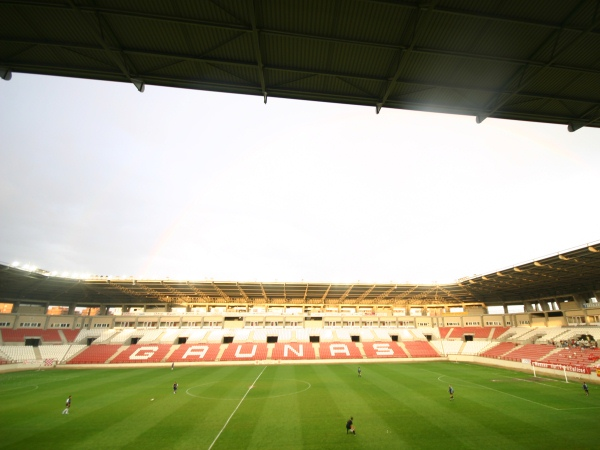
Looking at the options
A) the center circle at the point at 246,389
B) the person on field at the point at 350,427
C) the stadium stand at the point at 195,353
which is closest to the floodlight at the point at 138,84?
the person on field at the point at 350,427

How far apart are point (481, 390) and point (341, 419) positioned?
51.6 ft

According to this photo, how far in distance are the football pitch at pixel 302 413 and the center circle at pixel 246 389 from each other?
0.31 feet

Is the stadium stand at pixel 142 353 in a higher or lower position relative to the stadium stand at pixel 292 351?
higher

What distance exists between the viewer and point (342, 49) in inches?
389

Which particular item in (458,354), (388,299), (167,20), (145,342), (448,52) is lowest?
(458,354)

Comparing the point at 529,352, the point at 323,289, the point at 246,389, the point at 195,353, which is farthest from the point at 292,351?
the point at 529,352

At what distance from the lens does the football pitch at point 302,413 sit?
1513 cm

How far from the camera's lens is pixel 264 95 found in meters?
11.1

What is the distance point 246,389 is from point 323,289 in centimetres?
4036

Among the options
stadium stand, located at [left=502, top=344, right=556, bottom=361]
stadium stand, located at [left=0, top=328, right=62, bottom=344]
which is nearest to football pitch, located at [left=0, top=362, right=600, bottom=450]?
stadium stand, located at [left=502, top=344, right=556, bottom=361]

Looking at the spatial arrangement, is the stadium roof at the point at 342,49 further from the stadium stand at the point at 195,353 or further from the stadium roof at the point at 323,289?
the stadium stand at the point at 195,353

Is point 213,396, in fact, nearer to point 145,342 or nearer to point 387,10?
point 387,10

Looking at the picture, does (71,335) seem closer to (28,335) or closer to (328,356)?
(28,335)

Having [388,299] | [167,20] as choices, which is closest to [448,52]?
[167,20]
